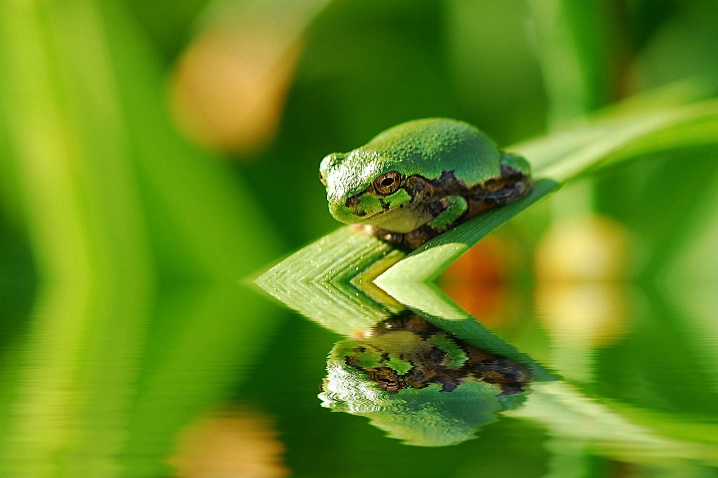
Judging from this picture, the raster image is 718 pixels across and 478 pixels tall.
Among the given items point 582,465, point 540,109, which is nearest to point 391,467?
point 582,465

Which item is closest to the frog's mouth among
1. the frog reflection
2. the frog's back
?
the frog's back

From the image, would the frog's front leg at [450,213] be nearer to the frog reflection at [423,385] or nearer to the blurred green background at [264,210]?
the blurred green background at [264,210]

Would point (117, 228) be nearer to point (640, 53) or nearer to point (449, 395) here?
point (449, 395)

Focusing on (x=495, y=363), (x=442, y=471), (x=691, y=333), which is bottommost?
(x=442, y=471)

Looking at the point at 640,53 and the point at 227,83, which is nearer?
the point at 227,83

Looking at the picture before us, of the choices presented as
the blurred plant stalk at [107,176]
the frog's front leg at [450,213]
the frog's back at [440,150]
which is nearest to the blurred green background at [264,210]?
the blurred plant stalk at [107,176]

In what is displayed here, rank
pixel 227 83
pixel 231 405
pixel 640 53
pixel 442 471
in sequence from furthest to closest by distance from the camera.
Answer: pixel 640 53 < pixel 227 83 < pixel 231 405 < pixel 442 471
